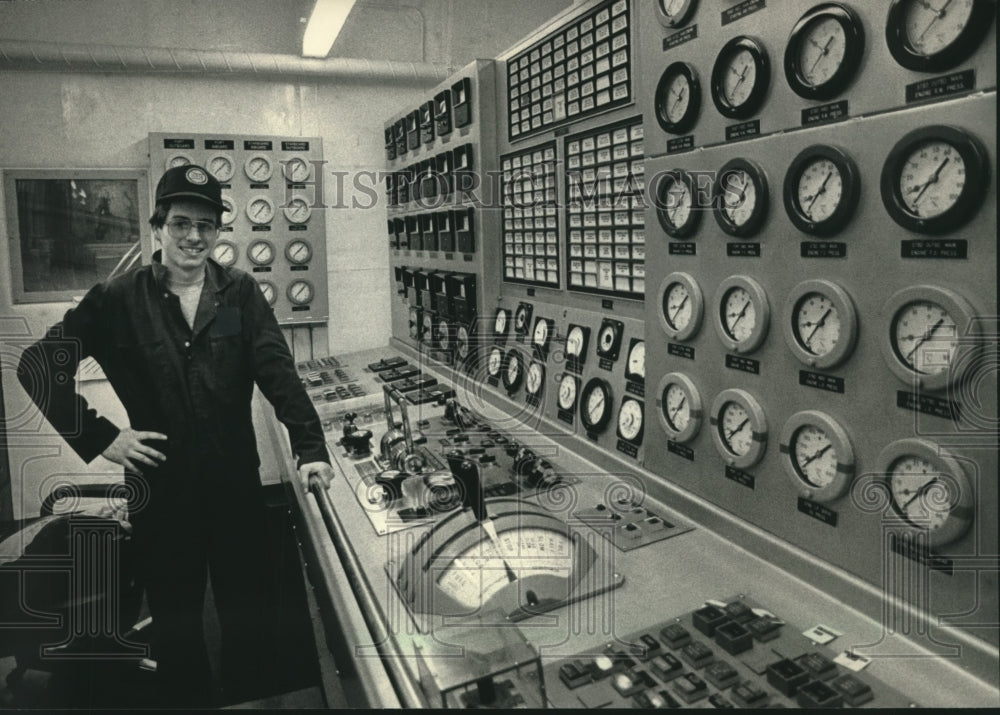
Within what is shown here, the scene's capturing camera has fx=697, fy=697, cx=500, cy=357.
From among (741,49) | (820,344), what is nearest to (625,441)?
(820,344)

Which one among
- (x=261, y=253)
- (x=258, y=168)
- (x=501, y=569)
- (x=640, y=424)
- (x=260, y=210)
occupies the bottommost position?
(x=501, y=569)

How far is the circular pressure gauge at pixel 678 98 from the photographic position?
156 cm

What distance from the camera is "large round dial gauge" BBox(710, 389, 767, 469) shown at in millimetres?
1467

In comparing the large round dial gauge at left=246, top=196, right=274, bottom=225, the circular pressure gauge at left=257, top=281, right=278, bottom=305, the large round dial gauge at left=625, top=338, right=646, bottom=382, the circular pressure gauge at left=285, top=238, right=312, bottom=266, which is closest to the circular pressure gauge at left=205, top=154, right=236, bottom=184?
the large round dial gauge at left=246, top=196, right=274, bottom=225

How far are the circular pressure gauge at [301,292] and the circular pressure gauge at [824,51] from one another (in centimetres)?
342

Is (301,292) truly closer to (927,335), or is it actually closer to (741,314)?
(741,314)

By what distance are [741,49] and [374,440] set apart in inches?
64.8

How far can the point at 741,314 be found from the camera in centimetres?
150

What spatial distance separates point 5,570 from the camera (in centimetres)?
222

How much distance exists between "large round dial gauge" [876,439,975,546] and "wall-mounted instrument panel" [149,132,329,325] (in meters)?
3.43

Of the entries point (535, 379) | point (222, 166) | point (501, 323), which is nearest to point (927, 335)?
point (535, 379)

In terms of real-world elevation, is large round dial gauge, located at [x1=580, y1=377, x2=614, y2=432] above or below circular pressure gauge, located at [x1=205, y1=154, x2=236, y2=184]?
below

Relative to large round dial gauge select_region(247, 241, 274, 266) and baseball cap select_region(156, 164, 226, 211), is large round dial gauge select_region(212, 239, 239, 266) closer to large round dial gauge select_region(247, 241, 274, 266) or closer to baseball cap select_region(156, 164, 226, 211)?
large round dial gauge select_region(247, 241, 274, 266)

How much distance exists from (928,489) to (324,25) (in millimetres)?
3143
